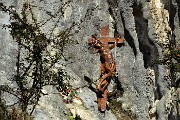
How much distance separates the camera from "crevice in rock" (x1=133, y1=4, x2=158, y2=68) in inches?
462

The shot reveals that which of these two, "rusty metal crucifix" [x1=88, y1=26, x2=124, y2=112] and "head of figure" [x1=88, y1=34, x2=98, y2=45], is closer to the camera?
"rusty metal crucifix" [x1=88, y1=26, x2=124, y2=112]

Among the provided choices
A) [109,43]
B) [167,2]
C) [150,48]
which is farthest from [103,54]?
[167,2]

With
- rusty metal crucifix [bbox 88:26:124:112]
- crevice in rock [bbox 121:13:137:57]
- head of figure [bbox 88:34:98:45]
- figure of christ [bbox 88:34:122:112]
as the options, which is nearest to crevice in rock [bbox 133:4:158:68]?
crevice in rock [bbox 121:13:137:57]

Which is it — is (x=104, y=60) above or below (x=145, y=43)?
below

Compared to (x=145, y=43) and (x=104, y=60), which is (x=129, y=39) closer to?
(x=145, y=43)

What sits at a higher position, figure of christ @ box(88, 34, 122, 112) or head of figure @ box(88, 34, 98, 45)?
head of figure @ box(88, 34, 98, 45)

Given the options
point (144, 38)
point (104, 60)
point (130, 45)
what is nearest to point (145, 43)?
point (144, 38)

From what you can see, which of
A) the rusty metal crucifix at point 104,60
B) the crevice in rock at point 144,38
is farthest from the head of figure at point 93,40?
the crevice in rock at point 144,38

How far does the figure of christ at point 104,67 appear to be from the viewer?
10938mm

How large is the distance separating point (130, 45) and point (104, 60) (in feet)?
4.52

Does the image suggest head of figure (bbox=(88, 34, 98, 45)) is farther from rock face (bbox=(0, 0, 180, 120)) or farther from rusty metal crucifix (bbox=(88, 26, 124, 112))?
rock face (bbox=(0, 0, 180, 120))

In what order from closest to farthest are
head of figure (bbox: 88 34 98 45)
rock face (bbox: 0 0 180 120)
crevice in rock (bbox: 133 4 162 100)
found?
rock face (bbox: 0 0 180 120)
head of figure (bbox: 88 34 98 45)
crevice in rock (bbox: 133 4 162 100)

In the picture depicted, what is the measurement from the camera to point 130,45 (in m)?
12.2

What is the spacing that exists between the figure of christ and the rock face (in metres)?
0.26
